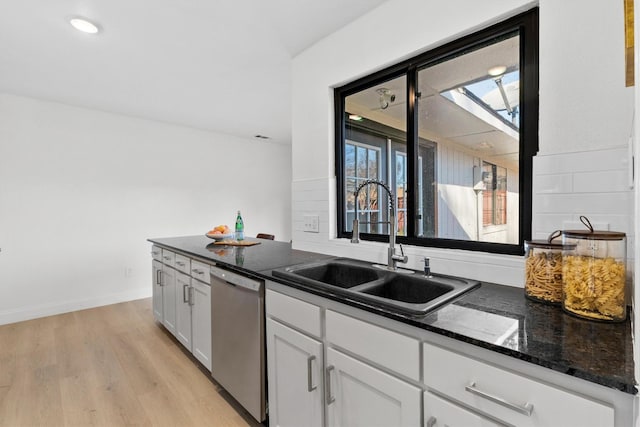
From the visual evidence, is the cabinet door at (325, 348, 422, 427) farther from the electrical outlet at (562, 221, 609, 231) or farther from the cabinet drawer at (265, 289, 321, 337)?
the electrical outlet at (562, 221, 609, 231)

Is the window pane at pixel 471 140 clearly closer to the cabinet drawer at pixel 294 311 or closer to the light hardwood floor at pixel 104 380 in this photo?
the cabinet drawer at pixel 294 311

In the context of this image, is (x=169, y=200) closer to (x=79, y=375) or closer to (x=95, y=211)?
(x=95, y=211)

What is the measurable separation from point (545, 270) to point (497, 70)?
109 cm

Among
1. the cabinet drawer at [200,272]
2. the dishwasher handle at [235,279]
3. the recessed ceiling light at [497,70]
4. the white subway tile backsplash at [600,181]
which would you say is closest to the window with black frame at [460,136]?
the recessed ceiling light at [497,70]

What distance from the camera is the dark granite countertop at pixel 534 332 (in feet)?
2.19

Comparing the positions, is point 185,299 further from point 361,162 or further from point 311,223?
point 361,162

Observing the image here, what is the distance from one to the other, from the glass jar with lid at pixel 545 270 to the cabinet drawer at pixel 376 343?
509 mm

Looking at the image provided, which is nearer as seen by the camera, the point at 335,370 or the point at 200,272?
the point at 335,370

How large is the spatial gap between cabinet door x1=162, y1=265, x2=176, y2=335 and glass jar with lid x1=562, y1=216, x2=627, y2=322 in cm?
253

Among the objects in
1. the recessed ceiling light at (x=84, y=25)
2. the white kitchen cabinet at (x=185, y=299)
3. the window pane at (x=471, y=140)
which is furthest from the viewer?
the white kitchen cabinet at (x=185, y=299)

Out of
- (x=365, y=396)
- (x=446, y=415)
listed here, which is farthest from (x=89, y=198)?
(x=446, y=415)

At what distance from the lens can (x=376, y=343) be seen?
41.3 inches

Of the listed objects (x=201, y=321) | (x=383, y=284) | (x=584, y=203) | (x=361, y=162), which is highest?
(x=361, y=162)

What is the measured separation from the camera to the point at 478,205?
1809 mm
